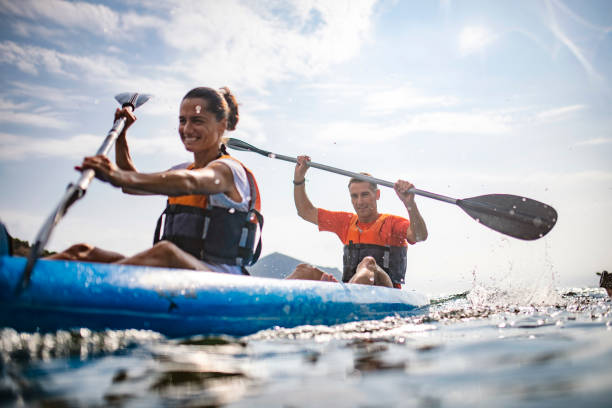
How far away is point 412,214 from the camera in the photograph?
15.4ft

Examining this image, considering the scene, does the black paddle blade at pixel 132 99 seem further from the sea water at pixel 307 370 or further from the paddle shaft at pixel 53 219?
the sea water at pixel 307 370

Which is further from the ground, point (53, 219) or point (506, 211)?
point (506, 211)

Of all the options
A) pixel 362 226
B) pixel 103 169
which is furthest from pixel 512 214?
pixel 103 169

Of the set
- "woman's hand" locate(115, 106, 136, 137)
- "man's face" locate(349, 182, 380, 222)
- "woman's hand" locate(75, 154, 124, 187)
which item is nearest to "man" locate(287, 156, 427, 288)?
"man's face" locate(349, 182, 380, 222)

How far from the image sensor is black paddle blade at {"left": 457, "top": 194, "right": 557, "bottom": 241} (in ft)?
14.6

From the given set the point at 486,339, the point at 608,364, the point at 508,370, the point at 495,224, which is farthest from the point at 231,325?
the point at 495,224

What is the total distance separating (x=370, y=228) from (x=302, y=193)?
90 centimetres

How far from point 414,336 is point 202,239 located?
4.46ft

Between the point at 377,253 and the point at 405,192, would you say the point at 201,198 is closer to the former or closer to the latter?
the point at 377,253

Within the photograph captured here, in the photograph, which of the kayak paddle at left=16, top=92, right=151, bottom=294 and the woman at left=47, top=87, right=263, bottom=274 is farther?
the woman at left=47, top=87, right=263, bottom=274

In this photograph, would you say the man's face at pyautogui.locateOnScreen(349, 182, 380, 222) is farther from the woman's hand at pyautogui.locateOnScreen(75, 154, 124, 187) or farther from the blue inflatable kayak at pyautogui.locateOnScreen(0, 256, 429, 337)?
the woman's hand at pyautogui.locateOnScreen(75, 154, 124, 187)

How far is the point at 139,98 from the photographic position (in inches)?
144

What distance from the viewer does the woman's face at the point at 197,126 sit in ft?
9.91

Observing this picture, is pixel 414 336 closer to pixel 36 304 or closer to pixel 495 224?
pixel 36 304
